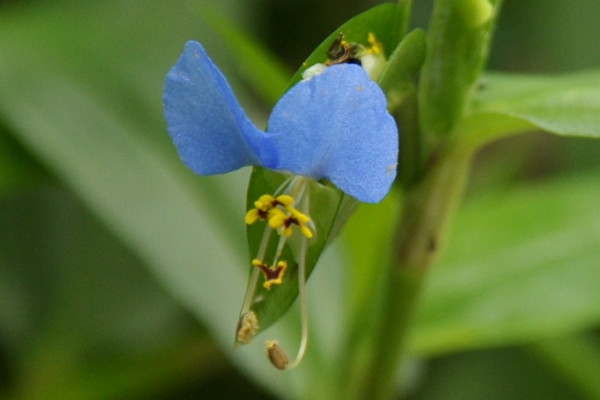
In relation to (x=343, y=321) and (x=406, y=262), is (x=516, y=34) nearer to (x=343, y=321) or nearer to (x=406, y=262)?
(x=343, y=321)

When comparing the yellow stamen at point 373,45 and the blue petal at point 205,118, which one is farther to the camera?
the yellow stamen at point 373,45

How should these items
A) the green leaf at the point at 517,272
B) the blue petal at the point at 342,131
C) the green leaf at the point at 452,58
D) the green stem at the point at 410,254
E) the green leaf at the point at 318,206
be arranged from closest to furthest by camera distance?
the blue petal at the point at 342,131 < the green leaf at the point at 318,206 < the green leaf at the point at 452,58 < the green stem at the point at 410,254 < the green leaf at the point at 517,272

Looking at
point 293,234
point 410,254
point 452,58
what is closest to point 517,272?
point 410,254

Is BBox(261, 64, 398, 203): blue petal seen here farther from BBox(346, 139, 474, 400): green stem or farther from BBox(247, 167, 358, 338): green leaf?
BBox(346, 139, 474, 400): green stem

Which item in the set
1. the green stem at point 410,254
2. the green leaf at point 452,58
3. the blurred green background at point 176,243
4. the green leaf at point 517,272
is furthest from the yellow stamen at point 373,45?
the green leaf at point 517,272

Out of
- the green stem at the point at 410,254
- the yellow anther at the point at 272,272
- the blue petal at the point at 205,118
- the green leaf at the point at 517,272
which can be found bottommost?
the green leaf at the point at 517,272

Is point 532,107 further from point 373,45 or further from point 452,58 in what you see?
point 373,45

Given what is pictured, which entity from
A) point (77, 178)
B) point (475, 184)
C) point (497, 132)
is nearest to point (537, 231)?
point (475, 184)

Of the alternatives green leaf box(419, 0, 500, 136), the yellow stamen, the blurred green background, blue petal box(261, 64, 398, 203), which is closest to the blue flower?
blue petal box(261, 64, 398, 203)

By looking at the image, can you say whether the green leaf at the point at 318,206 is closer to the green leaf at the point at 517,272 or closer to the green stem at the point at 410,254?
the green stem at the point at 410,254
